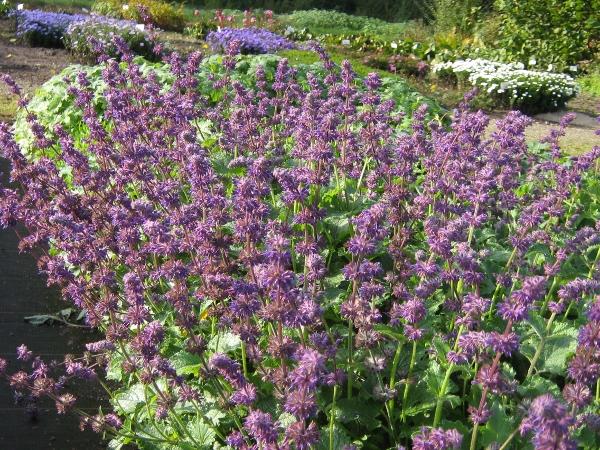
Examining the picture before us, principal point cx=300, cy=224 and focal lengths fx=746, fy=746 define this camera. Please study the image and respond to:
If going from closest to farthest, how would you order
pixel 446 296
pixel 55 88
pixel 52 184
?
pixel 446 296, pixel 52 184, pixel 55 88

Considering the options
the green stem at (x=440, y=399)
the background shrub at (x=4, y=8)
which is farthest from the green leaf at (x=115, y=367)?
the background shrub at (x=4, y=8)

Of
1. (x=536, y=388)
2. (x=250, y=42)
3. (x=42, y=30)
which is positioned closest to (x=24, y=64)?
(x=42, y=30)

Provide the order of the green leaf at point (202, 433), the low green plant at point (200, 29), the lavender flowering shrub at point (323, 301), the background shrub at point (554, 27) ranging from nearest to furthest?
the lavender flowering shrub at point (323, 301) → the green leaf at point (202, 433) → the background shrub at point (554, 27) → the low green plant at point (200, 29)

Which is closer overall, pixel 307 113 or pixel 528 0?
pixel 307 113

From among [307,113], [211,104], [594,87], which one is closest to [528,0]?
[594,87]

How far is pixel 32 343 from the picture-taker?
14.1 feet

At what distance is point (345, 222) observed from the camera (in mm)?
4074

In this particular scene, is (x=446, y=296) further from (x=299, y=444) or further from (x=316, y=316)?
(x=299, y=444)

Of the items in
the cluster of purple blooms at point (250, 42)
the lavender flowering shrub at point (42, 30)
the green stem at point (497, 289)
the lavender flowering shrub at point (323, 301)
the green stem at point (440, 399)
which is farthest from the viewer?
the lavender flowering shrub at point (42, 30)

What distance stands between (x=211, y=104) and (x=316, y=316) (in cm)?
592

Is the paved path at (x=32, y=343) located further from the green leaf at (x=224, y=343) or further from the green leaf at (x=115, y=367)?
the green leaf at (x=224, y=343)

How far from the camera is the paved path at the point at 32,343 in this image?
11.4ft

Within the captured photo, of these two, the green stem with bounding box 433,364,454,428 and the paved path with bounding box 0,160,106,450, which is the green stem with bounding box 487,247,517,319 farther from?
the paved path with bounding box 0,160,106,450

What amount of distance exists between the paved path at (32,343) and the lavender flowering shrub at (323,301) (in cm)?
16
